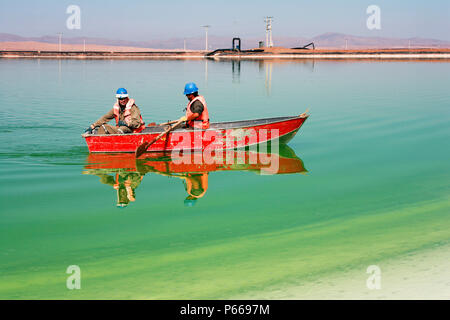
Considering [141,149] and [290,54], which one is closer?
[141,149]

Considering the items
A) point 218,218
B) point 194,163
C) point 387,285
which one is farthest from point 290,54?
point 387,285

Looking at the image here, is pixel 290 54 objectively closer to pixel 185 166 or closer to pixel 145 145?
pixel 145 145

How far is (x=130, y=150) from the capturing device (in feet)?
46.7

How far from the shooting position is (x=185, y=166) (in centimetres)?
1336

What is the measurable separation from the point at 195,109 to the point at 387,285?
327 inches

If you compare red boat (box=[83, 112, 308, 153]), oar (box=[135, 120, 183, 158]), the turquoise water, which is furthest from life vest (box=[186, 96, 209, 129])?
the turquoise water

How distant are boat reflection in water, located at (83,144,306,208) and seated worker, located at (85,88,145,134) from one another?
27.0 inches

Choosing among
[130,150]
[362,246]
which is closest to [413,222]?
[362,246]

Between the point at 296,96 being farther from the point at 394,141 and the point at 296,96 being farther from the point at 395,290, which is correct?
the point at 395,290

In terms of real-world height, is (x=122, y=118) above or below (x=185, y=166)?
above

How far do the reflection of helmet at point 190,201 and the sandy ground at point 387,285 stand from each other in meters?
3.94

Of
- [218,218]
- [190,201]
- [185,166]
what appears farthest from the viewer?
[185,166]

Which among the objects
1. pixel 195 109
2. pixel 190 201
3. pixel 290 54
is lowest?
pixel 190 201
